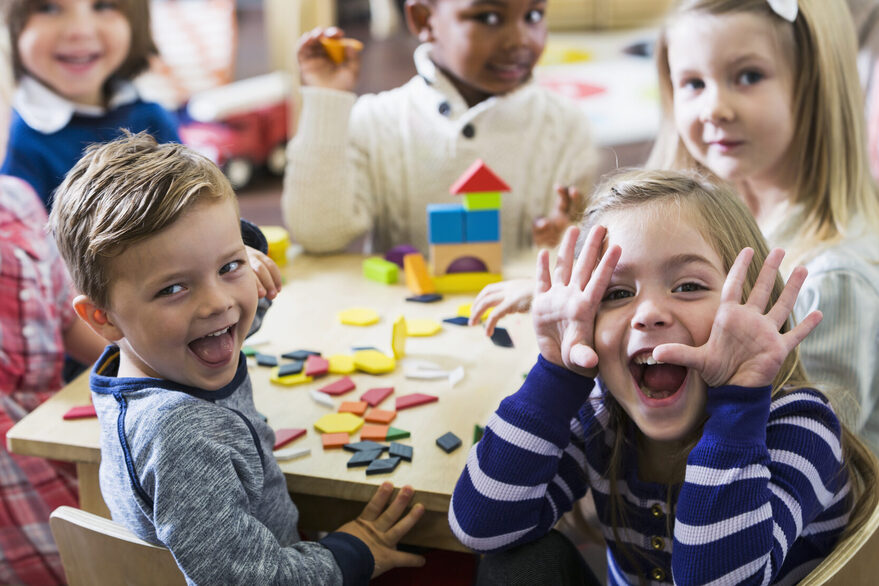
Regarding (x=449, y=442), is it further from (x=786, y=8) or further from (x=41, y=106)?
(x=41, y=106)

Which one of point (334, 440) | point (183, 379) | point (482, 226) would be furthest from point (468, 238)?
point (183, 379)

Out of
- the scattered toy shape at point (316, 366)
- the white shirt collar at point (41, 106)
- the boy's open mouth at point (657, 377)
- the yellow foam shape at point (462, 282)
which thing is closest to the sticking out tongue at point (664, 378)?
the boy's open mouth at point (657, 377)

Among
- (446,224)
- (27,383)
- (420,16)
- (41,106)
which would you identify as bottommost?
(27,383)

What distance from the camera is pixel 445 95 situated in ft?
5.42

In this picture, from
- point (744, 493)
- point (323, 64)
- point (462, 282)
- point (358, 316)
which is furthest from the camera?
point (323, 64)

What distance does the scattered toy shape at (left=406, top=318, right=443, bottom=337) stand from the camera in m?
1.31

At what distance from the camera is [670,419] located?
35.6 inches

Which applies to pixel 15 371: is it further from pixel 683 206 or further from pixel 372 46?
pixel 372 46

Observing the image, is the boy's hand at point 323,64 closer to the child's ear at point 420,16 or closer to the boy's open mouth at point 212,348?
the child's ear at point 420,16

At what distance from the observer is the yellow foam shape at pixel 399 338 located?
4.03 ft

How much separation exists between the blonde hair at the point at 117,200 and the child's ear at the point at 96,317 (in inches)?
0.4

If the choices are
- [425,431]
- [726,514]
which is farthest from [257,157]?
[726,514]

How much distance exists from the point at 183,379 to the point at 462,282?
1.95 feet

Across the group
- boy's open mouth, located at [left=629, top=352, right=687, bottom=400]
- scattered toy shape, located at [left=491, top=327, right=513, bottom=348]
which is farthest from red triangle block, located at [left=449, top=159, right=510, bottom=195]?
boy's open mouth, located at [left=629, top=352, right=687, bottom=400]
